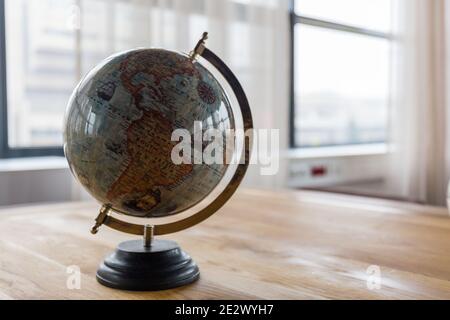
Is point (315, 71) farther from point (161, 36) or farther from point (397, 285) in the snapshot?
point (397, 285)

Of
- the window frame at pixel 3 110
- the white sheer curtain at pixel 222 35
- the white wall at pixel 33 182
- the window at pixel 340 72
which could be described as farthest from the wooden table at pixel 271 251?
the window at pixel 340 72

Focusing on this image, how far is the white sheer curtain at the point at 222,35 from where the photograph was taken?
2.22 metres

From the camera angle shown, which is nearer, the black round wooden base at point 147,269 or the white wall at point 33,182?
the black round wooden base at point 147,269

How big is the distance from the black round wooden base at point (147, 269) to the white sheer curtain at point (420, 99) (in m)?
3.12

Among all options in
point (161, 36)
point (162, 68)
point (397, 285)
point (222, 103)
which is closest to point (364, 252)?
point (397, 285)

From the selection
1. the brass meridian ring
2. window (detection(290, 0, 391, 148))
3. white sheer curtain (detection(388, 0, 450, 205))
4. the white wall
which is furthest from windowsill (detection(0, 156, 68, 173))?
white sheer curtain (detection(388, 0, 450, 205))

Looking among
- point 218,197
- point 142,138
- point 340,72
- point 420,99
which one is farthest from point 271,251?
point 420,99

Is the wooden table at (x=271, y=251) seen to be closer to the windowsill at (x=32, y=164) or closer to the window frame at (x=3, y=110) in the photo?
the windowsill at (x=32, y=164)

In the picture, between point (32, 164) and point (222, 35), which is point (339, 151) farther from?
point (32, 164)

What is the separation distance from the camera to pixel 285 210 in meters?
1.73

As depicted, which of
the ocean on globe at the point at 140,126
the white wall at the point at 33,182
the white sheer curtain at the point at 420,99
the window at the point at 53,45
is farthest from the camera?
the white sheer curtain at the point at 420,99

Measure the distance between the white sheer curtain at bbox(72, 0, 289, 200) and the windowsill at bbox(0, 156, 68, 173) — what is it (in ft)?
1.32

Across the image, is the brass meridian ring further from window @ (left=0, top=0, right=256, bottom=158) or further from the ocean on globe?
window @ (left=0, top=0, right=256, bottom=158)
